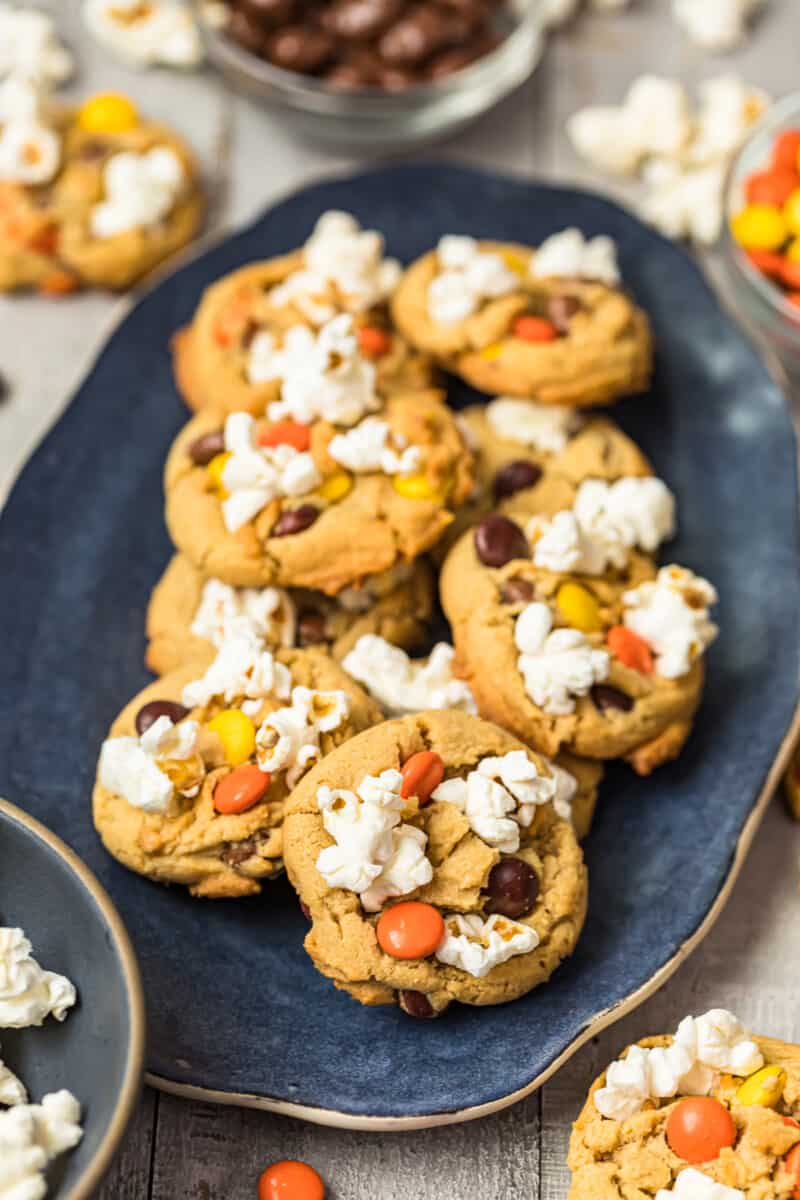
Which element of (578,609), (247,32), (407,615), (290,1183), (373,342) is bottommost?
(290,1183)

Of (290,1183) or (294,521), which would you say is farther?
(294,521)


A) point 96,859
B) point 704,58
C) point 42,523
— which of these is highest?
point 704,58

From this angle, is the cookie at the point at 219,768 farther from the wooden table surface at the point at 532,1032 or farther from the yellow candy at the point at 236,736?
the wooden table surface at the point at 532,1032

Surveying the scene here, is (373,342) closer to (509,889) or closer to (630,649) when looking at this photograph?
(630,649)

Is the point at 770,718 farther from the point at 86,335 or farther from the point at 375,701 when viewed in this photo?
the point at 86,335

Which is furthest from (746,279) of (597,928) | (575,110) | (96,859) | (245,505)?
(96,859)

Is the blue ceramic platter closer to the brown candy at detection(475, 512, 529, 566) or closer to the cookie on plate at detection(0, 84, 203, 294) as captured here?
the cookie on plate at detection(0, 84, 203, 294)

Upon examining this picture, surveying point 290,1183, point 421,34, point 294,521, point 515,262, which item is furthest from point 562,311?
point 290,1183
